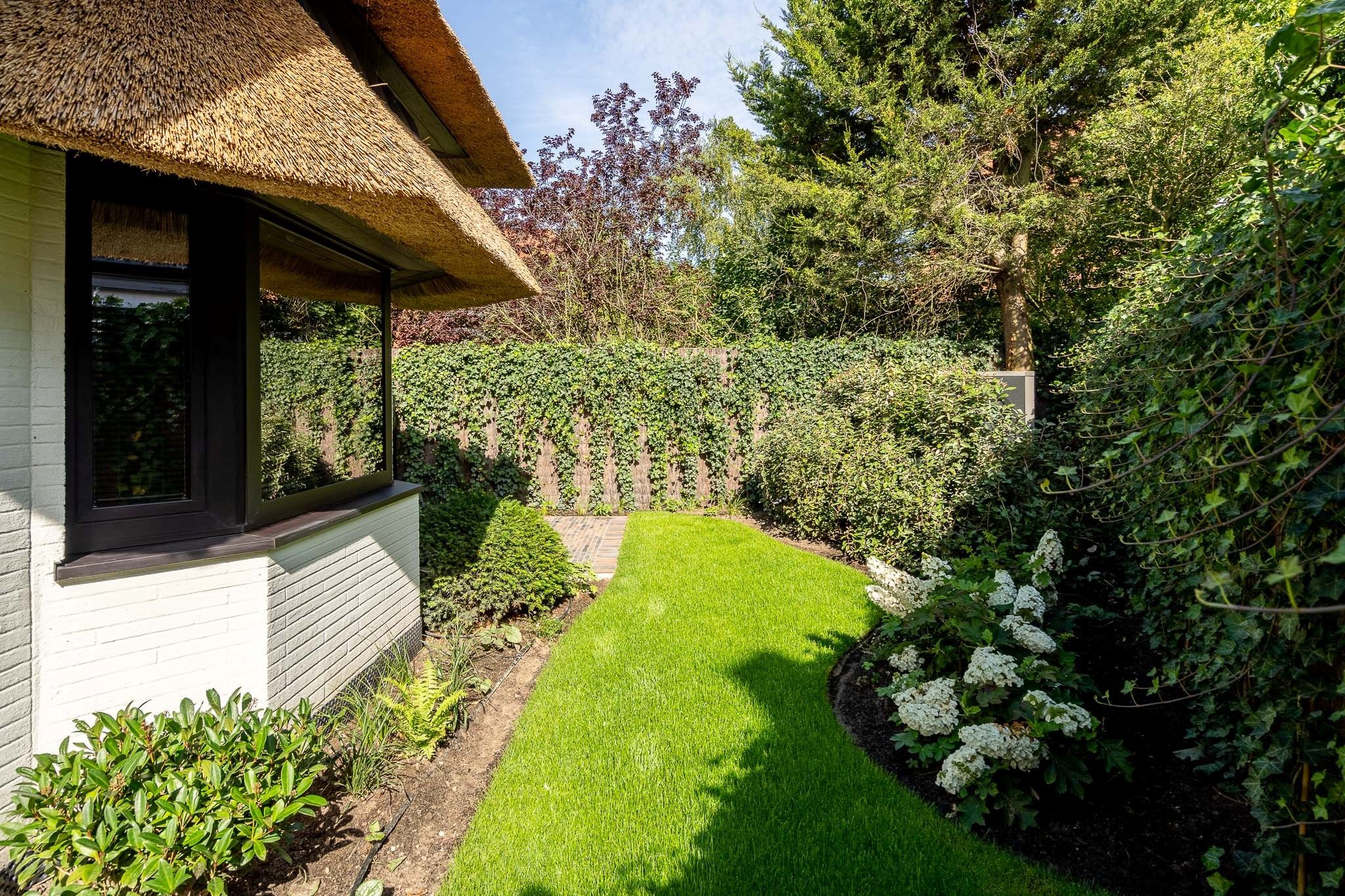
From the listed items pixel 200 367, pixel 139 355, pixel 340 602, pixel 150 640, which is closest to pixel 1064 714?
pixel 340 602

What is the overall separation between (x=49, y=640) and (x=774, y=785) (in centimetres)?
327

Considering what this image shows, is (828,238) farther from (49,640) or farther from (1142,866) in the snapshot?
(49,640)

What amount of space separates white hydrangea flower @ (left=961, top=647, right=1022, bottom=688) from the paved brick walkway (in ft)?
13.1

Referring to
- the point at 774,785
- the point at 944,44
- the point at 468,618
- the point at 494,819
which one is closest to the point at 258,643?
the point at 494,819

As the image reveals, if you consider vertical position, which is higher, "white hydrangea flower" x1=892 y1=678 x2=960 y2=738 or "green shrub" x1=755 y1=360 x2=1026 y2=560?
"green shrub" x1=755 y1=360 x2=1026 y2=560

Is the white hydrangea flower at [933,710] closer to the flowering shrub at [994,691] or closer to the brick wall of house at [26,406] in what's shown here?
the flowering shrub at [994,691]

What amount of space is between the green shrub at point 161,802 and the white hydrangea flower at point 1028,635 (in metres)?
3.24

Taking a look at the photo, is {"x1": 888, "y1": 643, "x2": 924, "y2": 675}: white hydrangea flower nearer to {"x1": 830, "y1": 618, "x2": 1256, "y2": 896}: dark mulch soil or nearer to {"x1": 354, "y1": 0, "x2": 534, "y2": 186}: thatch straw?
{"x1": 830, "y1": 618, "x2": 1256, "y2": 896}: dark mulch soil

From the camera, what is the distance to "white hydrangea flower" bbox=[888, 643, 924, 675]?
3607 millimetres

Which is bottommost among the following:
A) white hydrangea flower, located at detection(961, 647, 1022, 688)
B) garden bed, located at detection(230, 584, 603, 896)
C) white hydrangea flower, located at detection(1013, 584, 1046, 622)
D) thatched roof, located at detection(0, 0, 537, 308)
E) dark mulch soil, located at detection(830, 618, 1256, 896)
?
garden bed, located at detection(230, 584, 603, 896)

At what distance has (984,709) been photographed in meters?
3.00

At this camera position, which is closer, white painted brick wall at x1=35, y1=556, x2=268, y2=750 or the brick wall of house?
the brick wall of house

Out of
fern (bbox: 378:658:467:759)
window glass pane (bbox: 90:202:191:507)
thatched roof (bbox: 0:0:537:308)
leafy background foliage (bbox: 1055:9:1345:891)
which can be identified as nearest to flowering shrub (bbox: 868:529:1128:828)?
leafy background foliage (bbox: 1055:9:1345:891)

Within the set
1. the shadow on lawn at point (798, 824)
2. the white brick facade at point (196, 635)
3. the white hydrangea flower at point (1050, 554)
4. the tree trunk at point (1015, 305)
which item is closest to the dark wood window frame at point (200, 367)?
the white brick facade at point (196, 635)
